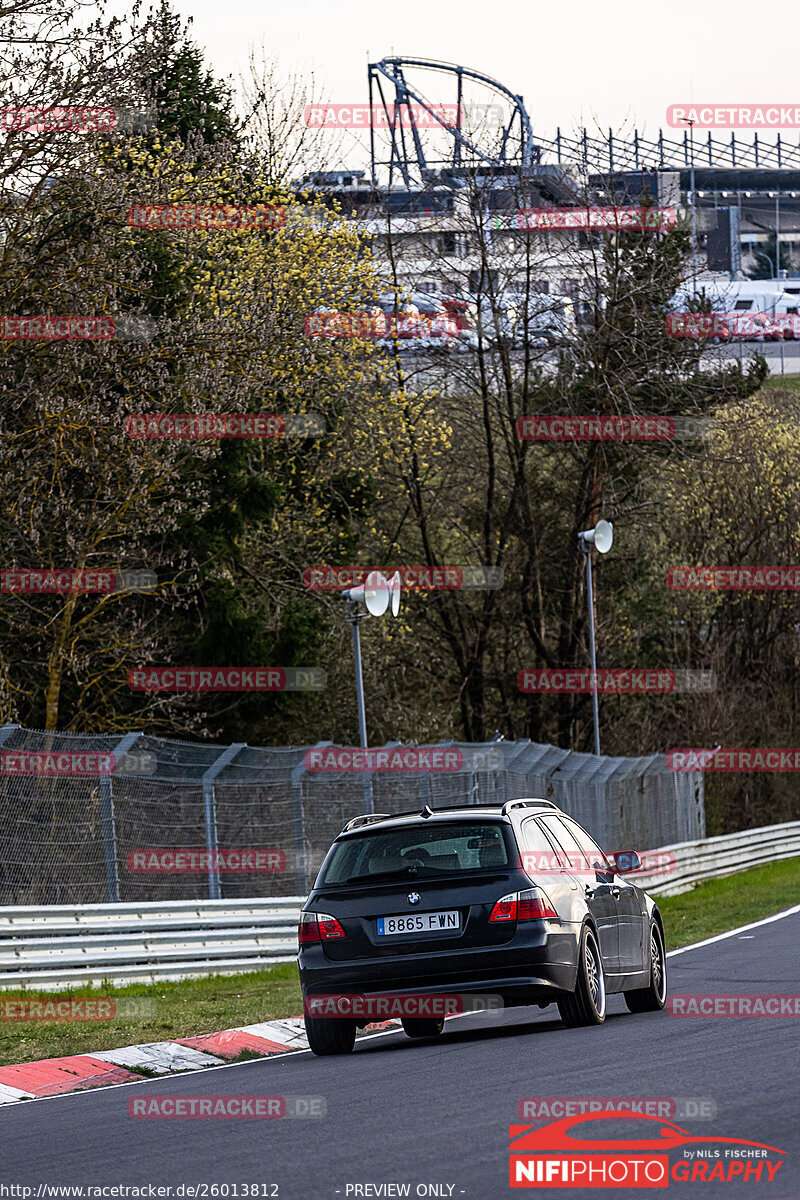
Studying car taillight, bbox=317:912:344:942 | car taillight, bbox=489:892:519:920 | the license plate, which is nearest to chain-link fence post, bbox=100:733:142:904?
car taillight, bbox=317:912:344:942

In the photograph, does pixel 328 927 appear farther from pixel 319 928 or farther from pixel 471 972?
pixel 471 972

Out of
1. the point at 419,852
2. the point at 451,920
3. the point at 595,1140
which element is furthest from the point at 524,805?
the point at 595,1140

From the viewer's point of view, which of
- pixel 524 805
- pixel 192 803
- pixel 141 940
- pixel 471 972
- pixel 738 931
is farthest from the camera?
pixel 738 931

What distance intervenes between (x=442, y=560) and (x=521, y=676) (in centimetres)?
304

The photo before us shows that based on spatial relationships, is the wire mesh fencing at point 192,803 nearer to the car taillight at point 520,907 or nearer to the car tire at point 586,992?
the car tire at point 586,992

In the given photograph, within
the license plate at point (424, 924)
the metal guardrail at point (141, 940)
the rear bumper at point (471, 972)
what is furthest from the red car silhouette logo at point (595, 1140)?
the metal guardrail at point (141, 940)

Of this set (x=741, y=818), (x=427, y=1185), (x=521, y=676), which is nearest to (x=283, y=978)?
(x=427, y=1185)

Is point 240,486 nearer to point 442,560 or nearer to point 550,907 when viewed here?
point 442,560

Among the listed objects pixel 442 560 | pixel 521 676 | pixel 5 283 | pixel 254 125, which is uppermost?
pixel 254 125

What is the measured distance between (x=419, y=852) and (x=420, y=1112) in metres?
3.33

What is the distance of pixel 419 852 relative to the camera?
10.9 m

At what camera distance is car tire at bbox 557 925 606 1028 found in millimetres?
10977

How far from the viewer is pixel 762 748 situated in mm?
47781

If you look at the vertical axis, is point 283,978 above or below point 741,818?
above
